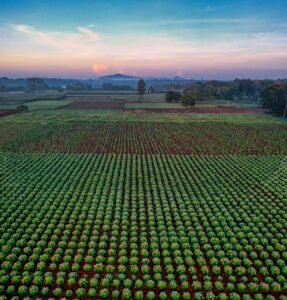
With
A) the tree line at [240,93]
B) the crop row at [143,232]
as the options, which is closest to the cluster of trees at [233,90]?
the tree line at [240,93]

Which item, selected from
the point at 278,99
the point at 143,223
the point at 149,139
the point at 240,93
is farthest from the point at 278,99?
the point at 143,223

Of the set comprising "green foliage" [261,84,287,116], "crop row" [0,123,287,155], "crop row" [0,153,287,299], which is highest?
"green foliage" [261,84,287,116]

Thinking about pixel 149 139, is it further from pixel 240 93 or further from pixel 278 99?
pixel 240 93

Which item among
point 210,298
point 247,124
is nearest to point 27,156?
point 210,298

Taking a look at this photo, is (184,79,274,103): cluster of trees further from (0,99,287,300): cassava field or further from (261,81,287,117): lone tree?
(0,99,287,300): cassava field

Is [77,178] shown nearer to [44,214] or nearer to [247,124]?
[44,214]

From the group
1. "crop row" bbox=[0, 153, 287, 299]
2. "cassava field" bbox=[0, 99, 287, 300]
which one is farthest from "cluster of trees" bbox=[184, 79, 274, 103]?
"crop row" bbox=[0, 153, 287, 299]
